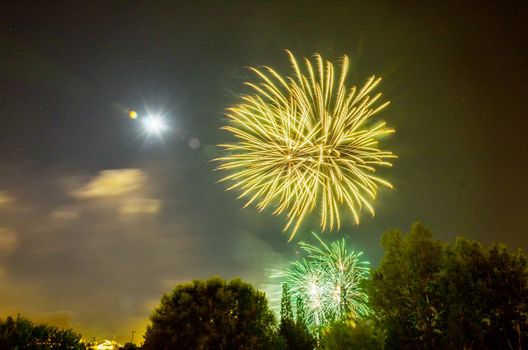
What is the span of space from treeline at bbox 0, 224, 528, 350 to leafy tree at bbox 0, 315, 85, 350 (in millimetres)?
10037

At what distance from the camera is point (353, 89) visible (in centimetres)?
2720

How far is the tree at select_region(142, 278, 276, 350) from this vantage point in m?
33.0

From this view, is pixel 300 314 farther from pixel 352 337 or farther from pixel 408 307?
pixel 352 337

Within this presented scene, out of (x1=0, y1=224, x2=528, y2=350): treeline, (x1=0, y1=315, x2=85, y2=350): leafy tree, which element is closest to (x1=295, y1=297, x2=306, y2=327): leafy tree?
(x1=0, y1=224, x2=528, y2=350): treeline

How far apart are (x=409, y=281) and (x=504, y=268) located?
7605 mm

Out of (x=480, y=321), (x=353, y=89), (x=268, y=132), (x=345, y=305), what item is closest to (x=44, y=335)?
(x=268, y=132)

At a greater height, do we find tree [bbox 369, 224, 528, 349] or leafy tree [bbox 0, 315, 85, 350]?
tree [bbox 369, 224, 528, 349]

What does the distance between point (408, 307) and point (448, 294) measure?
3.43 meters

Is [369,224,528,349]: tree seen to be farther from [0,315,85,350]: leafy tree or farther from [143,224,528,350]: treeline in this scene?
[0,315,85,350]: leafy tree

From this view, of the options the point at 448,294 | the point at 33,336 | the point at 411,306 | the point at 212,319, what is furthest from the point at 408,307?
the point at 33,336

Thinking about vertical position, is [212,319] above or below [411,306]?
below

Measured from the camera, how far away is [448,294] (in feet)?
110

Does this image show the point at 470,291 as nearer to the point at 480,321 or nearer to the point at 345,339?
the point at 480,321

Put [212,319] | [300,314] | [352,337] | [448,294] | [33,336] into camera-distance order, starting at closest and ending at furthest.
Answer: [33,336], [352,337], [448,294], [212,319], [300,314]
